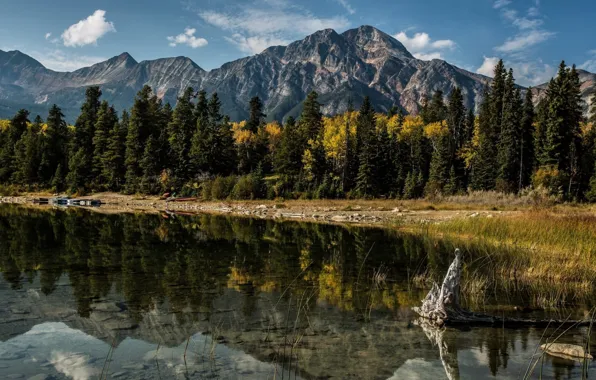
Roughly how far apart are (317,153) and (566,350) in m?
66.0

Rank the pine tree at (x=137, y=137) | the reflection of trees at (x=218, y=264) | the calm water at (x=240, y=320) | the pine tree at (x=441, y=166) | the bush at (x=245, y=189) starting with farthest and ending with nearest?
1. the pine tree at (x=137, y=137)
2. the pine tree at (x=441, y=166)
3. the bush at (x=245, y=189)
4. the reflection of trees at (x=218, y=264)
5. the calm water at (x=240, y=320)

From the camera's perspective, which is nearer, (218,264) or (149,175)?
(218,264)

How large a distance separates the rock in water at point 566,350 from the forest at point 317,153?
173 feet

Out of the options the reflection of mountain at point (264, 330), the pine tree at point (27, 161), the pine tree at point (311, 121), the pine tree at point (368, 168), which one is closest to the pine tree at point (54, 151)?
the pine tree at point (27, 161)

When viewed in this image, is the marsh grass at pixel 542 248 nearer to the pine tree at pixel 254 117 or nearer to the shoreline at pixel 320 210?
the shoreline at pixel 320 210

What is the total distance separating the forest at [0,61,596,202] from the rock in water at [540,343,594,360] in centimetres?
5265

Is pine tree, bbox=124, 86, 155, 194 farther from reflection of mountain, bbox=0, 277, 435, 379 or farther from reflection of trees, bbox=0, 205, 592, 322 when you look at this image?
reflection of mountain, bbox=0, 277, 435, 379

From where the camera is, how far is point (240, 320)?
938 centimetres

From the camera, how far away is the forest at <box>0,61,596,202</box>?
205 ft

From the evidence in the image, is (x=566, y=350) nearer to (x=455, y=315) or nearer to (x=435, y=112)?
(x=455, y=315)

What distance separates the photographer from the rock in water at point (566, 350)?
24.3 ft

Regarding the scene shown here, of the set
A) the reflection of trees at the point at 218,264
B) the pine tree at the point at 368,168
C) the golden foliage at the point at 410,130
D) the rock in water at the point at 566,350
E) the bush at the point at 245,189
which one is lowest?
the reflection of trees at the point at 218,264

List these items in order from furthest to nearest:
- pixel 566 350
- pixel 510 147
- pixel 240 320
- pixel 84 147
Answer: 1. pixel 84 147
2. pixel 510 147
3. pixel 240 320
4. pixel 566 350

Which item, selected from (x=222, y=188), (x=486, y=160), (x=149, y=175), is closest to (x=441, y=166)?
(x=486, y=160)
